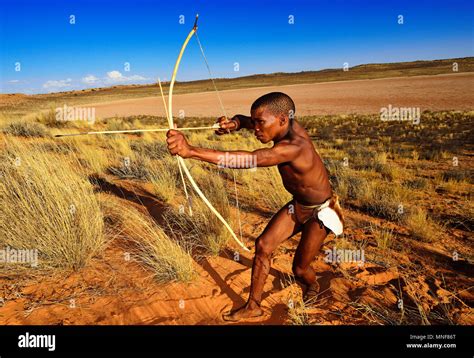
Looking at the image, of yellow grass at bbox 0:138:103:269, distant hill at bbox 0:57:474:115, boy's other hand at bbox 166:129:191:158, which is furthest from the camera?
distant hill at bbox 0:57:474:115

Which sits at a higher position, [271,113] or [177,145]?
[271,113]

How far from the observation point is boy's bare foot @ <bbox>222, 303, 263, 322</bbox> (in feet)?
9.32

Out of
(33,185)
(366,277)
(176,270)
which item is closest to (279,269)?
(366,277)

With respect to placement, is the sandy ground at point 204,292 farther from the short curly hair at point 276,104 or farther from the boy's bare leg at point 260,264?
the short curly hair at point 276,104

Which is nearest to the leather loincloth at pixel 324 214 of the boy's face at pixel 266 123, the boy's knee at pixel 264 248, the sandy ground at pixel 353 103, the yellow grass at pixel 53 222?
the boy's knee at pixel 264 248

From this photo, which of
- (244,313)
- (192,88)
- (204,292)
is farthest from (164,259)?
(192,88)

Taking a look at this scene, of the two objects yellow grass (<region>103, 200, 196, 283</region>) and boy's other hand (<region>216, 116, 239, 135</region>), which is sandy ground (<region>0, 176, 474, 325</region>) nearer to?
yellow grass (<region>103, 200, 196, 283</region>)

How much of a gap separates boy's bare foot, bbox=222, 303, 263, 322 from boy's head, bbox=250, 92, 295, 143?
1.39 meters

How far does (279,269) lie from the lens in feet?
12.3

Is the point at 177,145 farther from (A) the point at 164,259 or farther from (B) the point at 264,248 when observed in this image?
(A) the point at 164,259

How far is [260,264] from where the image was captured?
9.27 feet

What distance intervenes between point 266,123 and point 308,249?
1.14 meters

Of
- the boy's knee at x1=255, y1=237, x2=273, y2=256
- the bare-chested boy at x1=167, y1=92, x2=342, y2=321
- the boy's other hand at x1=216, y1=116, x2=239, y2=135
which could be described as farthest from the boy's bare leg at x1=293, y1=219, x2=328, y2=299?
the boy's other hand at x1=216, y1=116, x2=239, y2=135
